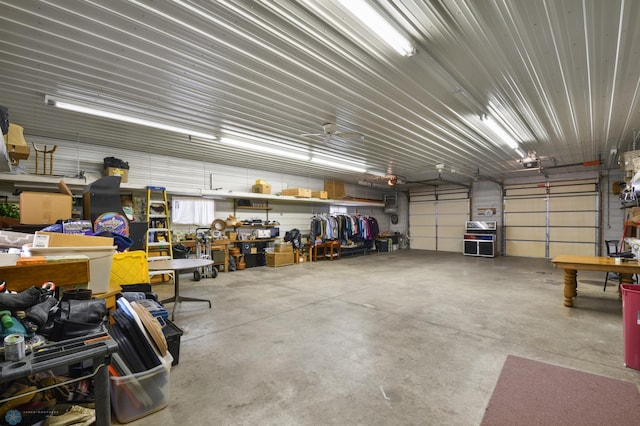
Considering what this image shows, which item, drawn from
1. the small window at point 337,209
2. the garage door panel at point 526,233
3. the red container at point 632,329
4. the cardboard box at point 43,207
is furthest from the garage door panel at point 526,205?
the cardboard box at point 43,207

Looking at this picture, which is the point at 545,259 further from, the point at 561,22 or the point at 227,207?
the point at 227,207

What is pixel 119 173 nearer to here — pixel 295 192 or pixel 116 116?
pixel 116 116

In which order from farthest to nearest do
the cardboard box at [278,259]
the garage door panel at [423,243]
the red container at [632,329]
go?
the garage door panel at [423,243] < the cardboard box at [278,259] < the red container at [632,329]

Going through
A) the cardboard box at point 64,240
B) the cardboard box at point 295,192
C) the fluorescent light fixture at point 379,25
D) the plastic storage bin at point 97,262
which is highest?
the fluorescent light fixture at point 379,25

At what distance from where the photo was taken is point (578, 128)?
5168 millimetres

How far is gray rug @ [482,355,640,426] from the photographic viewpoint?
6.15ft

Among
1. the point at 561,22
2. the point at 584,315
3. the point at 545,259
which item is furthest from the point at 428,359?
the point at 545,259

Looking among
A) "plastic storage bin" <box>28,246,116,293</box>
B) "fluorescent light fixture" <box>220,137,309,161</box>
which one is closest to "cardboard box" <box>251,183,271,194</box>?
"fluorescent light fixture" <box>220,137,309,161</box>

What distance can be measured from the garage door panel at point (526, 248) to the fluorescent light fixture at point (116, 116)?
11280 mm

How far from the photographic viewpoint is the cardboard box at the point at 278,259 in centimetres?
841

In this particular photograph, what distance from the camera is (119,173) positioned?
5750 mm

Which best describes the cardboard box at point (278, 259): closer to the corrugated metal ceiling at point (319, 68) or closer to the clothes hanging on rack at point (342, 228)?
the clothes hanging on rack at point (342, 228)

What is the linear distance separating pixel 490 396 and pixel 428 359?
0.63 meters

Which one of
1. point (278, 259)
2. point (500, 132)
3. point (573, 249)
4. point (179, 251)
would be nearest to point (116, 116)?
point (179, 251)
